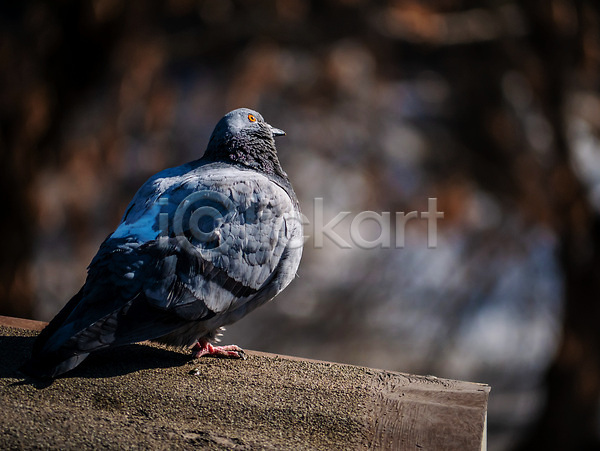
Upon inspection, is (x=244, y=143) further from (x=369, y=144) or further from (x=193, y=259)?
(x=369, y=144)

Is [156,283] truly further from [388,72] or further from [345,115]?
[345,115]

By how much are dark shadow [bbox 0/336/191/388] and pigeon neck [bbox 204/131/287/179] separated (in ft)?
2.95

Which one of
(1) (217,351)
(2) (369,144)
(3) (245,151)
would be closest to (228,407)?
(1) (217,351)

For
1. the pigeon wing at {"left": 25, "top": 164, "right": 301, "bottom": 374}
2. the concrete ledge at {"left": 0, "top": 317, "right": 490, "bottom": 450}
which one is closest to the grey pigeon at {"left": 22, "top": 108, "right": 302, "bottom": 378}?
the pigeon wing at {"left": 25, "top": 164, "right": 301, "bottom": 374}

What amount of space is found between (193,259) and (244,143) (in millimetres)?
695

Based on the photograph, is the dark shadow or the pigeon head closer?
the dark shadow

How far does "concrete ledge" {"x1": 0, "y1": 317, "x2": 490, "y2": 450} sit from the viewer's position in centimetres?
216

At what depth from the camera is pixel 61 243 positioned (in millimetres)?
6953

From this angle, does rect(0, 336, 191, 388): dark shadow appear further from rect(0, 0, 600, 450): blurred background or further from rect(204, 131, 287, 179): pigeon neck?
rect(0, 0, 600, 450): blurred background

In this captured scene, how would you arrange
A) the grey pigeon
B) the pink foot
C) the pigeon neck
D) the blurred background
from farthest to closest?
the blurred background
the pigeon neck
the pink foot
the grey pigeon

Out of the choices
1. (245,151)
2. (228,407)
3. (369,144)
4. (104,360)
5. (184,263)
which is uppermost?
(369,144)


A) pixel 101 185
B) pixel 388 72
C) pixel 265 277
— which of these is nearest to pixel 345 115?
pixel 388 72

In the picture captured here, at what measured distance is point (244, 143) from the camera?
3.08 metres

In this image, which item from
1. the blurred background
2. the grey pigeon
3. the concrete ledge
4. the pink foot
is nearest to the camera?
the concrete ledge
